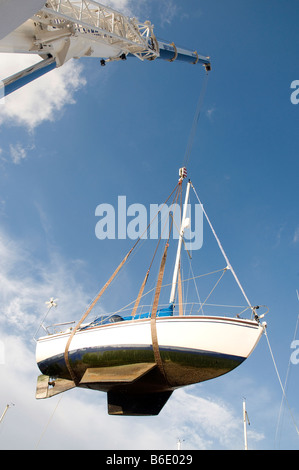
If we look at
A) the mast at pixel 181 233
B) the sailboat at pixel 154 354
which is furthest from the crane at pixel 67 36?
the sailboat at pixel 154 354

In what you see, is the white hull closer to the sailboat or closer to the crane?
the sailboat

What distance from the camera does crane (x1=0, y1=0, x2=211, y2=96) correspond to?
8047 millimetres

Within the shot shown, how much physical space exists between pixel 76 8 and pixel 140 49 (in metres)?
3.47

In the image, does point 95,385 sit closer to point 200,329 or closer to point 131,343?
point 131,343

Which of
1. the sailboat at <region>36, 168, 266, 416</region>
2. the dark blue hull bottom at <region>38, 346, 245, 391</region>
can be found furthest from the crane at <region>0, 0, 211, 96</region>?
the dark blue hull bottom at <region>38, 346, 245, 391</region>

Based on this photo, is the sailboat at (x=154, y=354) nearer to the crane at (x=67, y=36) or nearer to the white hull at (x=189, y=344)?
the white hull at (x=189, y=344)

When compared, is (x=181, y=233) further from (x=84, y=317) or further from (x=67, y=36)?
(x=67, y=36)

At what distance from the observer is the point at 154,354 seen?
30.3 feet

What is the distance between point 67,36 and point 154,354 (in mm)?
10327

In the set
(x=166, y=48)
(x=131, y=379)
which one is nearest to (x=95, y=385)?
(x=131, y=379)

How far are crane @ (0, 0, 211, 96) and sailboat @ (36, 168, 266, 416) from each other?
7.96m

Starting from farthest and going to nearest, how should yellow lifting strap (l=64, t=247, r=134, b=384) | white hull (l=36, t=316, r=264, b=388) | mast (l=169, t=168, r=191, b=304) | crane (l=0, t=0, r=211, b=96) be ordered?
mast (l=169, t=168, r=191, b=304) → yellow lifting strap (l=64, t=247, r=134, b=384) → white hull (l=36, t=316, r=264, b=388) → crane (l=0, t=0, r=211, b=96)

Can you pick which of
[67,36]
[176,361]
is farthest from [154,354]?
[67,36]

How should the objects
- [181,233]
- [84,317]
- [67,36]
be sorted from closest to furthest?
[67,36], [84,317], [181,233]
